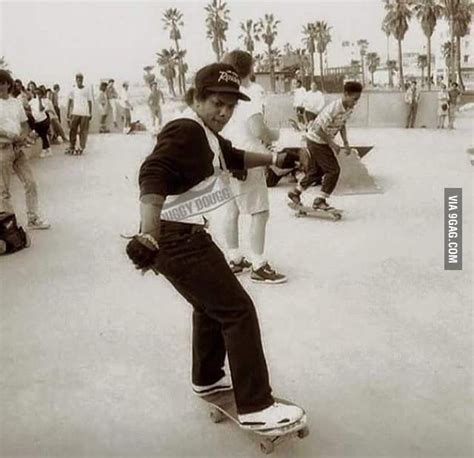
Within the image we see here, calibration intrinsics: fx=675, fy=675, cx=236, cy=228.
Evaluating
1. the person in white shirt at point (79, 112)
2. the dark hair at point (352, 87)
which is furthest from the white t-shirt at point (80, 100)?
the dark hair at point (352, 87)

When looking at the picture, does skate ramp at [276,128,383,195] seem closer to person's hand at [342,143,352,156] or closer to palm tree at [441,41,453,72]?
person's hand at [342,143,352,156]

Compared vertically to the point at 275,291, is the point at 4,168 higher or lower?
higher

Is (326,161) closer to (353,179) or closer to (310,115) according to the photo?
(353,179)

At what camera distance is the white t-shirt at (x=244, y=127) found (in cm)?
438

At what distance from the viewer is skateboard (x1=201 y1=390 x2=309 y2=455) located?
246 centimetres

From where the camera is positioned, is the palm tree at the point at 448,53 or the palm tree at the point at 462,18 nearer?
the palm tree at the point at 462,18

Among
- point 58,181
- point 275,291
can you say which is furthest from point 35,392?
point 58,181

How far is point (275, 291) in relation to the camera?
14.3 ft

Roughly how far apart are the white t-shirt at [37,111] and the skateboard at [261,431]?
8.22m

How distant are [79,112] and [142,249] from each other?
9.92m

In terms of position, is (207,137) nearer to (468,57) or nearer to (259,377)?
(259,377)

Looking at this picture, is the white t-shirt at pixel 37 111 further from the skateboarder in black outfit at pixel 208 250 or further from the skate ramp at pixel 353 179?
the skateboarder in black outfit at pixel 208 250

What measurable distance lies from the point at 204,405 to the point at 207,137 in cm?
118

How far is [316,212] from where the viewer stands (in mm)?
6523
